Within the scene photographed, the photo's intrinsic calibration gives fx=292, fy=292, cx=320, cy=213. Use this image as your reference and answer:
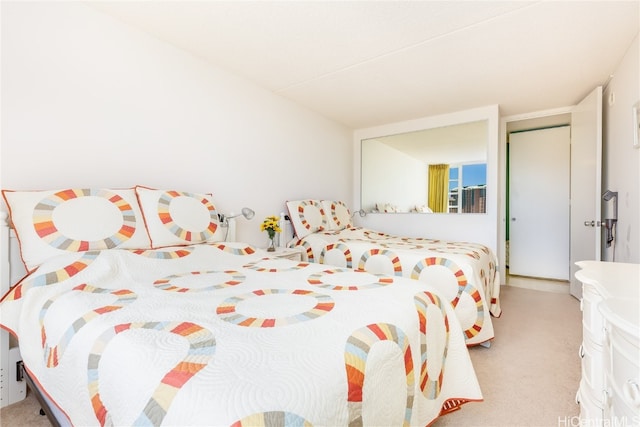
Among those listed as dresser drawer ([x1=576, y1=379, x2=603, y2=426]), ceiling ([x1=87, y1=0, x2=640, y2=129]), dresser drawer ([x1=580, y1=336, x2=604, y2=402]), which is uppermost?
ceiling ([x1=87, y1=0, x2=640, y2=129])

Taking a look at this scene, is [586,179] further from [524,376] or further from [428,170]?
[524,376]

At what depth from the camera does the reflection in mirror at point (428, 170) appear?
3611 millimetres

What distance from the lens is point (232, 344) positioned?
0.75 metres

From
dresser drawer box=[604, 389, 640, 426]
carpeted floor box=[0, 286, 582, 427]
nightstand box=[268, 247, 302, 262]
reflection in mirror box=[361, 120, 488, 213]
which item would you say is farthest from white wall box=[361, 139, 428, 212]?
dresser drawer box=[604, 389, 640, 426]

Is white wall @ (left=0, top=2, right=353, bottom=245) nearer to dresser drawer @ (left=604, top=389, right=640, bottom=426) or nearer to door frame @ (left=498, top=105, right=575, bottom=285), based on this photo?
dresser drawer @ (left=604, top=389, right=640, bottom=426)

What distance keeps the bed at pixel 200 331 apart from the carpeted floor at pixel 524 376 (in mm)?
399

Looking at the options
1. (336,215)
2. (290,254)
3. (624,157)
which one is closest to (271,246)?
(290,254)

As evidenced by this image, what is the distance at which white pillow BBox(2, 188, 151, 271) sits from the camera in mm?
1346

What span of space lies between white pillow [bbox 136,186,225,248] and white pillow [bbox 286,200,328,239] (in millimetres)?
1105

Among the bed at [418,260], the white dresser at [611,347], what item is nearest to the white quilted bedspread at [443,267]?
the bed at [418,260]

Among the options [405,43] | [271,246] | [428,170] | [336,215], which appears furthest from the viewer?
[428,170]

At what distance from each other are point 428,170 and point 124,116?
3420mm

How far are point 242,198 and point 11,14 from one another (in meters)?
1.77

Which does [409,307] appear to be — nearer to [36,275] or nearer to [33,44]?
[36,275]
